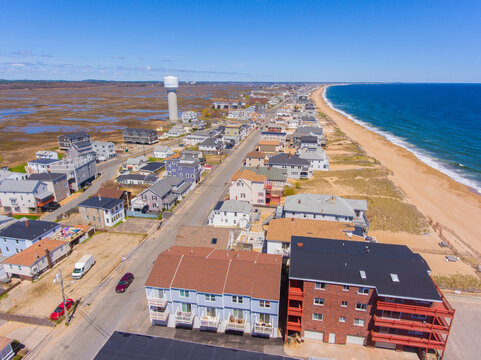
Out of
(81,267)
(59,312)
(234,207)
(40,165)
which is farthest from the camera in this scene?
(40,165)

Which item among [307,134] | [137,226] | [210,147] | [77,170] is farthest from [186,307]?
[307,134]

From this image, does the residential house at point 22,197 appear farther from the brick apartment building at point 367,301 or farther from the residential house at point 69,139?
the brick apartment building at point 367,301

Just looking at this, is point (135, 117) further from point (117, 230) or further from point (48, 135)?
point (117, 230)

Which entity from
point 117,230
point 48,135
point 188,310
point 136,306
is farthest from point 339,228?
point 48,135

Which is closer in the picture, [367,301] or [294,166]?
[367,301]


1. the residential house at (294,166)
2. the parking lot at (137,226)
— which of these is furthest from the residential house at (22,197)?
the residential house at (294,166)

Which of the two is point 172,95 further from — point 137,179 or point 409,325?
point 409,325
